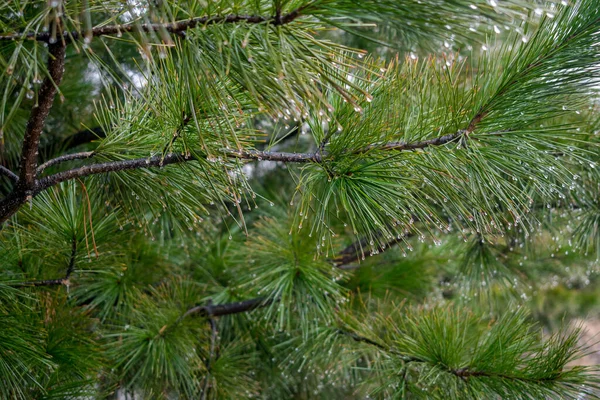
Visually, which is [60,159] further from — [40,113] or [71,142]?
[71,142]

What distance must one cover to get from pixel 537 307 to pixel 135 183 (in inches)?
78.9

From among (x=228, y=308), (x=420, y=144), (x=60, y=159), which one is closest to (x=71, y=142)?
(x=228, y=308)

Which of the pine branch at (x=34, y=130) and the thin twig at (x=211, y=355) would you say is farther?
the thin twig at (x=211, y=355)

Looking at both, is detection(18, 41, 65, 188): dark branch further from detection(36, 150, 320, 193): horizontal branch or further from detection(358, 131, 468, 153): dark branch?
detection(358, 131, 468, 153): dark branch

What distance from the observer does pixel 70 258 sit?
2.50 feet

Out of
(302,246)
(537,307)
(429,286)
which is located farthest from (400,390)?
(537,307)

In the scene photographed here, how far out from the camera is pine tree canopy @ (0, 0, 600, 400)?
45 centimetres

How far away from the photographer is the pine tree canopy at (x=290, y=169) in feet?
1.49

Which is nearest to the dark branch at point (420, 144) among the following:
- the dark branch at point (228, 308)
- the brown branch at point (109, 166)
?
the brown branch at point (109, 166)

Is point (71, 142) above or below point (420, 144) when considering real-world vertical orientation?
below

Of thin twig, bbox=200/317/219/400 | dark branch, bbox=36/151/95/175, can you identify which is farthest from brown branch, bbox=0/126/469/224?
thin twig, bbox=200/317/219/400

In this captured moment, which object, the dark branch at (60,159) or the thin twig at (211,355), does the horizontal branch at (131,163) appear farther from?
the thin twig at (211,355)

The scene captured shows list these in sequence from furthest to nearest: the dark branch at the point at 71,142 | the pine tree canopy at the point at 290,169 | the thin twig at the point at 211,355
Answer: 1. the dark branch at the point at 71,142
2. the thin twig at the point at 211,355
3. the pine tree canopy at the point at 290,169

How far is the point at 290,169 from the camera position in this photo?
62 centimetres
